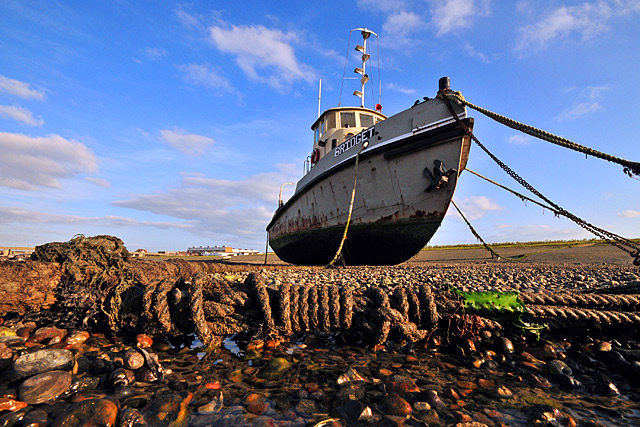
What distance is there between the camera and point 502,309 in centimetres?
244

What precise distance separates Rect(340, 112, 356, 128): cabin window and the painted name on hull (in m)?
3.53

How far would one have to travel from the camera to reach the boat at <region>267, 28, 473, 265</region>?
888cm

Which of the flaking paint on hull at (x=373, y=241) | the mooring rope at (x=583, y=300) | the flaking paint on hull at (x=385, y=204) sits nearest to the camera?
the mooring rope at (x=583, y=300)

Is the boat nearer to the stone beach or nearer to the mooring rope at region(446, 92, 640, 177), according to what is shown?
the mooring rope at region(446, 92, 640, 177)

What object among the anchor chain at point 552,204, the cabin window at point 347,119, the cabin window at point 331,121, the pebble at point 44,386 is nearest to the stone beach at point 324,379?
the pebble at point 44,386

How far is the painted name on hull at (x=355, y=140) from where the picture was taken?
1021 centimetres

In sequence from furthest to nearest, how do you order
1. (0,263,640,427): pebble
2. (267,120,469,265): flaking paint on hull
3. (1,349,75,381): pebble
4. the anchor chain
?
(267,120,469,265): flaking paint on hull, the anchor chain, (1,349,75,381): pebble, (0,263,640,427): pebble

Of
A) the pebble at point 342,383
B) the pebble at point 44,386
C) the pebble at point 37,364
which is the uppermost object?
the pebble at point 37,364

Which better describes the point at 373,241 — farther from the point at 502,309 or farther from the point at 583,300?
the point at 502,309

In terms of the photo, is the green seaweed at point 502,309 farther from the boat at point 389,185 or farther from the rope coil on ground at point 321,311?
the boat at point 389,185

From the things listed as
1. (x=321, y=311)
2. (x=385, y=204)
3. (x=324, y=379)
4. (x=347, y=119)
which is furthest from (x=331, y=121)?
(x=324, y=379)

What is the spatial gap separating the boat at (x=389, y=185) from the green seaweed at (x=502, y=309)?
6.83 metres

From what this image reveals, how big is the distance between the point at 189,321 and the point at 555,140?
6039mm

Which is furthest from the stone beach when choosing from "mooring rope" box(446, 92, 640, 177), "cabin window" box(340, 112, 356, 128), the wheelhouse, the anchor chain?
"cabin window" box(340, 112, 356, 128)
